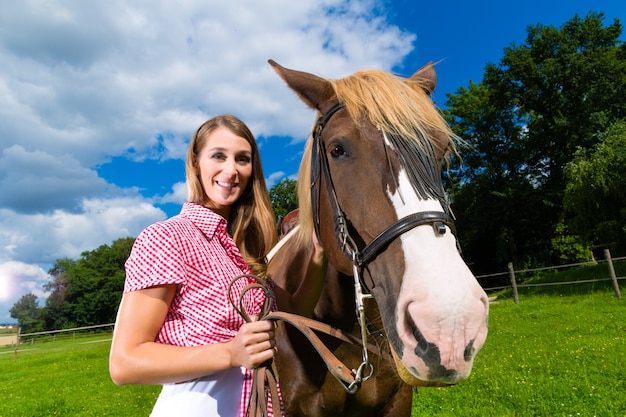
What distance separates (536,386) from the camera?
5.62 m

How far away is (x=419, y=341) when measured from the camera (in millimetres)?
1289

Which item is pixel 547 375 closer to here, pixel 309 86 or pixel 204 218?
pixel 309 86

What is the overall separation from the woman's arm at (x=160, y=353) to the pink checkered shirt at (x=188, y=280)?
3.8 inches

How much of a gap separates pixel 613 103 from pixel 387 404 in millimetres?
29558

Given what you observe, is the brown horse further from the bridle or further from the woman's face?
the woman's face

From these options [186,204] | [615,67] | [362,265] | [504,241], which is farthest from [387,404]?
[615,67]

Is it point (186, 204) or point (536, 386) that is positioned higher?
point (186, 204)

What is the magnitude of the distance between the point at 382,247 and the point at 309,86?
1.01 m

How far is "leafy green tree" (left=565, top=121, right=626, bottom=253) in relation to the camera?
1689 centimetres

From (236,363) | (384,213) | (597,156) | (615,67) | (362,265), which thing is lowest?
(236,363)

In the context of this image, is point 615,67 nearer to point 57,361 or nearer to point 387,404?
point 387,404

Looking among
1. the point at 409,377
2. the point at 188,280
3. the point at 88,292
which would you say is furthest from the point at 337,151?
the point at 88,292

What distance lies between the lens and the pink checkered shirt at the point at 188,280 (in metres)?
1.50

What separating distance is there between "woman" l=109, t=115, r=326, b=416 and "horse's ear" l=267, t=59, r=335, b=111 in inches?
13.5
